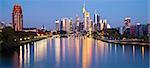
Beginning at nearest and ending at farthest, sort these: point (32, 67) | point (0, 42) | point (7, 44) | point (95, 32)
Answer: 1. point (32, 67)
2. point (0, 42)
3. point (7, 44)
4. point (95, 32)

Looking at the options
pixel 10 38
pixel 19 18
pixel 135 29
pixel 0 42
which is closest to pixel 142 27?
pixel 135 29

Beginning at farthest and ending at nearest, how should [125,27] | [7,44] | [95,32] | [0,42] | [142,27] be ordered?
[95,32] → [125,27] → [142,27] → [7,44] → [0,42]

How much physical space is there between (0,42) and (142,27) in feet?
77.9

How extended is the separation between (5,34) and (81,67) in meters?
12.3

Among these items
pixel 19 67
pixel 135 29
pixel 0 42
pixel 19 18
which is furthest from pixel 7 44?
pixel 135 29

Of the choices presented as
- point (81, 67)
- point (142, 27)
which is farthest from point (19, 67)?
point (142, 27)

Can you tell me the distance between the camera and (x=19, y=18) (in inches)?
1649

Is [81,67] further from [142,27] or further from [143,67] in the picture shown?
[142,27]

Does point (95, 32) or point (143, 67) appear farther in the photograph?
point (95, 32)

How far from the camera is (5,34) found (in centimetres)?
2308

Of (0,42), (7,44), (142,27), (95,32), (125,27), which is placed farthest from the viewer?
(95,32)

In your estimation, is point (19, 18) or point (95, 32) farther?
point (95, 32)

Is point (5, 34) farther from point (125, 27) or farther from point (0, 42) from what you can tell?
point (125, 27)

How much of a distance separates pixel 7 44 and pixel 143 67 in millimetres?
11751
